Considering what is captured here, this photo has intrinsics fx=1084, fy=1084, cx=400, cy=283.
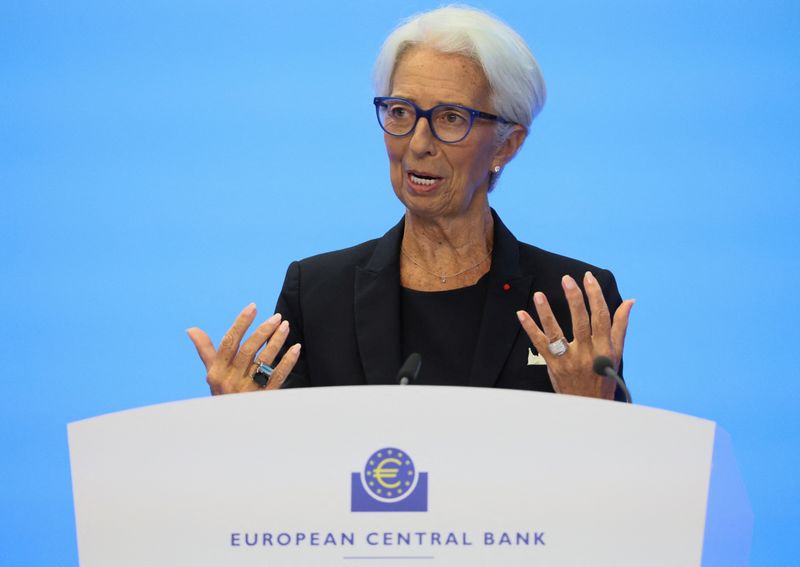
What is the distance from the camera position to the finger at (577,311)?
178cm

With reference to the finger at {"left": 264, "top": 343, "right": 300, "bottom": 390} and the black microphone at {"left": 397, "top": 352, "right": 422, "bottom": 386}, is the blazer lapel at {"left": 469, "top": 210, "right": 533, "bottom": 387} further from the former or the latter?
the black microphone at {"left": 397, "top": 352, "right": 422, "bottom": 386}

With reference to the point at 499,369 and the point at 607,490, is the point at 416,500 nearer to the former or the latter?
the point at 607,490

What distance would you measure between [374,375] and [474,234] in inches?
15.7

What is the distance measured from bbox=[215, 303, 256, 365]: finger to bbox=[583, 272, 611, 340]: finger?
1.82 feet

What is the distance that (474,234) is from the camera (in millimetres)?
2303

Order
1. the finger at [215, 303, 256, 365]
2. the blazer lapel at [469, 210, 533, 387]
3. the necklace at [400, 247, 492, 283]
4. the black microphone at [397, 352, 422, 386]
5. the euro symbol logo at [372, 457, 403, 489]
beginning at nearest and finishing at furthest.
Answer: the euro symbol logo at [372, 457, 403, 489] < the black microphone at [397, 352, 422, 386] < the finger at [215, 303, 256, 365] < the blazer lapel at [469, 210, 533, 387] < the necklace at [400, 247, 492, 283]

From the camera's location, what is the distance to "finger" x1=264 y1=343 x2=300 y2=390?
5.94 ft

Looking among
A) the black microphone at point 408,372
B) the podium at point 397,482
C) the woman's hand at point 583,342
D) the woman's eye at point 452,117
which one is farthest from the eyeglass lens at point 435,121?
the podium at point 397,482

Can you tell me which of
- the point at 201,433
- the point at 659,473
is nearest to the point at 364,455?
the point at 201,433

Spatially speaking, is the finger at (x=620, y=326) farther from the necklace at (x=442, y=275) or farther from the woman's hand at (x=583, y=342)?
the necklace at (x=442, y=275)

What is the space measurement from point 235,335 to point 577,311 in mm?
567

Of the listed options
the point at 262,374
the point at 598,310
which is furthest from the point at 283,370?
the point at 598,310

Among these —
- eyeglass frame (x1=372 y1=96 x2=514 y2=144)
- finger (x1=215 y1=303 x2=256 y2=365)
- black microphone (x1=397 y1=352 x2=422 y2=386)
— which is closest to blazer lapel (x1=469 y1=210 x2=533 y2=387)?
eyeglass frame (x1=372 y1=96 x2=514 y2=144)

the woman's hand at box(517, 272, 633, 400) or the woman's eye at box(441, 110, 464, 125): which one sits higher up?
the woman's eye at box(441, 110, 464, 125)
